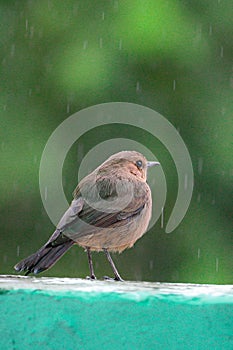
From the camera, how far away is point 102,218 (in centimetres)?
448

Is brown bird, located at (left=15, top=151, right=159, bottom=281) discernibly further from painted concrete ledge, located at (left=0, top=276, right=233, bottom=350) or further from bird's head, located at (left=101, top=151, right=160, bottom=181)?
painted concrete ledge, located at (left=0, top=276, right=233, bottom=350)

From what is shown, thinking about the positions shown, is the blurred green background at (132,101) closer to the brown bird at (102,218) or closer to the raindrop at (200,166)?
the raindrop at (200,166)

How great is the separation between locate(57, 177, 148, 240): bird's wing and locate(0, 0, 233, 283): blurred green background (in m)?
2.03

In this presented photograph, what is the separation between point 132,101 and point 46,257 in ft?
10.4

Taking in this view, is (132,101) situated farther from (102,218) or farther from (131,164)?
(102,218)

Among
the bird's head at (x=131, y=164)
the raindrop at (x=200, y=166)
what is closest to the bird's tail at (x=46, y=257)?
the bird's head at (x=131, y=164)

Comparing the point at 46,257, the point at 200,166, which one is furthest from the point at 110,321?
the point at 200,166

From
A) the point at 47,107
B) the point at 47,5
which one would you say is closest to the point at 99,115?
the point at 47,107

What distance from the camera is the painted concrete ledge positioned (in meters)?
1.72

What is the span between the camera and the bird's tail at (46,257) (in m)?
4.12

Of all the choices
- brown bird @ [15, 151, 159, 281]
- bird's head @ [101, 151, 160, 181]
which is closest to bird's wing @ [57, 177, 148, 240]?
brown bird @ [15, 151, 159, 281]

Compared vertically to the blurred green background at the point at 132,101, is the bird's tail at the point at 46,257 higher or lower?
lower

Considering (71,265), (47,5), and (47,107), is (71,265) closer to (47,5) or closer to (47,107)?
(47,107)

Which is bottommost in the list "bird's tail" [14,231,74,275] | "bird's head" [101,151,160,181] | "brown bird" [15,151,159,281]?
"bird's tail" [14,231,74,275]
